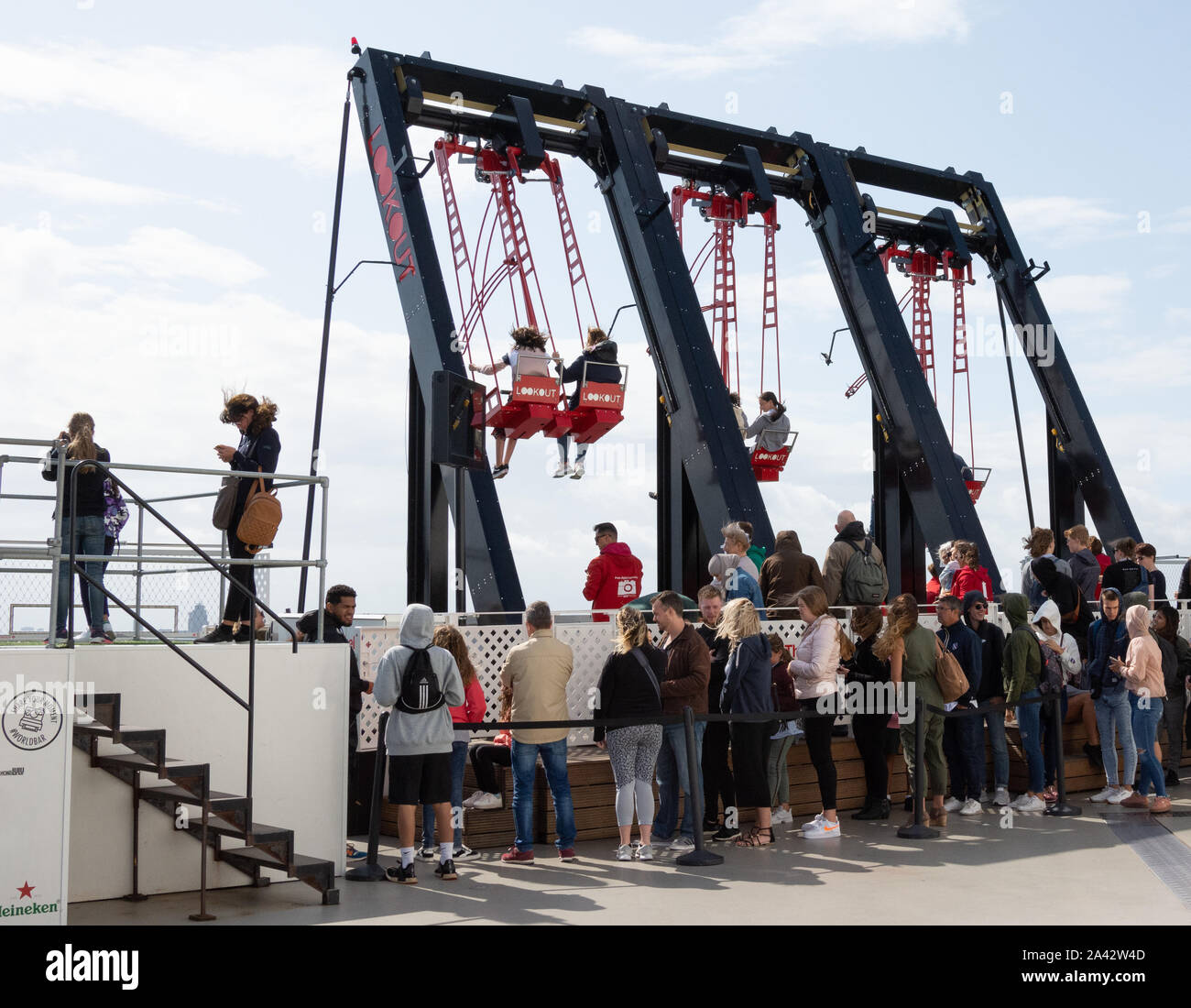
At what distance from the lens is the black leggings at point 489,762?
29.5ft

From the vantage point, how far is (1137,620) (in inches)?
386

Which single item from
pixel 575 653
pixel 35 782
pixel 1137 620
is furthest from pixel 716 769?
pixel 35 782

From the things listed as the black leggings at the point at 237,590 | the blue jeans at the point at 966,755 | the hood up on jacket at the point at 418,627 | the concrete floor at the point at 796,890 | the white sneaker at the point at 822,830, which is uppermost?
the black leggings at the point at 237,590

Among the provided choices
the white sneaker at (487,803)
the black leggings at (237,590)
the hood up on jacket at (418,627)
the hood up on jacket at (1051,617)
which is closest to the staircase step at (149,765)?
the black leggings at (237,590)

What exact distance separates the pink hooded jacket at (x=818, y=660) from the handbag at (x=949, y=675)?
2.75ft

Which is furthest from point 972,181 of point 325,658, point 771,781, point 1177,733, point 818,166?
point 325,658

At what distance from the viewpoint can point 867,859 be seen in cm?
810

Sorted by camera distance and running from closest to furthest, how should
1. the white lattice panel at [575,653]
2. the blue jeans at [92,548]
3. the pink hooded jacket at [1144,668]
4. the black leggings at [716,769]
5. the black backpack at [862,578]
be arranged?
the blue jeans at [92,548]
the black leggings at [716,769]
the pink hooded jacket at [1144,668]
the white lattice panel at [575,653]
the black backpack at [862,578]

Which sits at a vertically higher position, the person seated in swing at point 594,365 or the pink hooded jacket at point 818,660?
the person seated in swing at point 594,365

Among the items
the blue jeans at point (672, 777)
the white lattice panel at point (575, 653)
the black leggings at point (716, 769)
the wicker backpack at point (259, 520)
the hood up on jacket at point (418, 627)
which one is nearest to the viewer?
the hood up on jacket at point (418, 627)

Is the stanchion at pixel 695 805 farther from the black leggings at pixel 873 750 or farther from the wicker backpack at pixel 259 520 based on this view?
the wicker backpack at pixel 259 520

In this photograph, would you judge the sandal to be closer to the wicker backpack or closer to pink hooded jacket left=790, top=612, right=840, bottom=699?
pink hooded jacket left=790, top=612, right=840, bottom=699

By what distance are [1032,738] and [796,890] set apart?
12.1 ft

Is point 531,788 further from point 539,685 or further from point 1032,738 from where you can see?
point 1032,738
